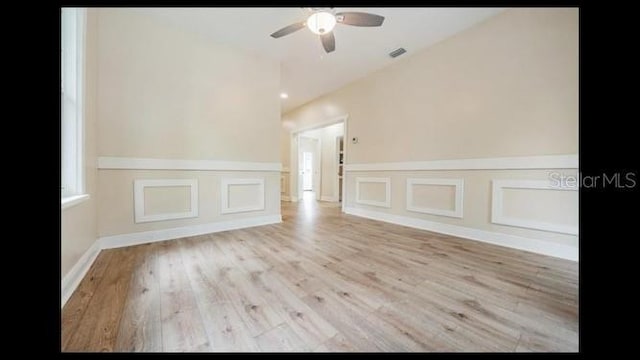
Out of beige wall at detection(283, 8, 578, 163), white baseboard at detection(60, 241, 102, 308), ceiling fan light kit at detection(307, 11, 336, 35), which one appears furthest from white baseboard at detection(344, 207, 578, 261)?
white baseboard at detection(60, 241, 102, 308)

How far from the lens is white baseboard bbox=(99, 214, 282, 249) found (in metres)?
2.21

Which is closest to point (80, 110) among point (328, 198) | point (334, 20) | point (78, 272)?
point (78, 272)

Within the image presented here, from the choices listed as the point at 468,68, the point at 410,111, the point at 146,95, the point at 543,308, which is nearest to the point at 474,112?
the point at 468,68

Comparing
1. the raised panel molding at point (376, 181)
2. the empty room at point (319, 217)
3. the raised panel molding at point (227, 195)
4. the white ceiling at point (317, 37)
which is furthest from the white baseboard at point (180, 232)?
the white ceiling at point (317, 37)

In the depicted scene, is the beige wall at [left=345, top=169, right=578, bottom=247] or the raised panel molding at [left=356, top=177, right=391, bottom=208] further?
the raised panel molding at [left=356, top=177, right=391, bottom=208]

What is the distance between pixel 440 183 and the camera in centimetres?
292

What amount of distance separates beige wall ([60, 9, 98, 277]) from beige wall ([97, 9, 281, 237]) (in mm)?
155

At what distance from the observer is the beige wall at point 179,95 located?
2.23m

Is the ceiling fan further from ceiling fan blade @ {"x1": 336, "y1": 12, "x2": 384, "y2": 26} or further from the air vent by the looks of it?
the air vent

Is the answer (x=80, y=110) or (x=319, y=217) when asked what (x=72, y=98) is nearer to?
(x=80, y=110)

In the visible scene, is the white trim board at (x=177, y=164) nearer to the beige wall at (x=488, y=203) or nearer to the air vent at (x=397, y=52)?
the beige wall at (x=488, y=203)

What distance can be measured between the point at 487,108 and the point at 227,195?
3243 millimetres

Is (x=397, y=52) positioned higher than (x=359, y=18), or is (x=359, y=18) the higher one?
(x=397, y=52)

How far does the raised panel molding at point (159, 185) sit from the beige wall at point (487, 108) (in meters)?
2.68
